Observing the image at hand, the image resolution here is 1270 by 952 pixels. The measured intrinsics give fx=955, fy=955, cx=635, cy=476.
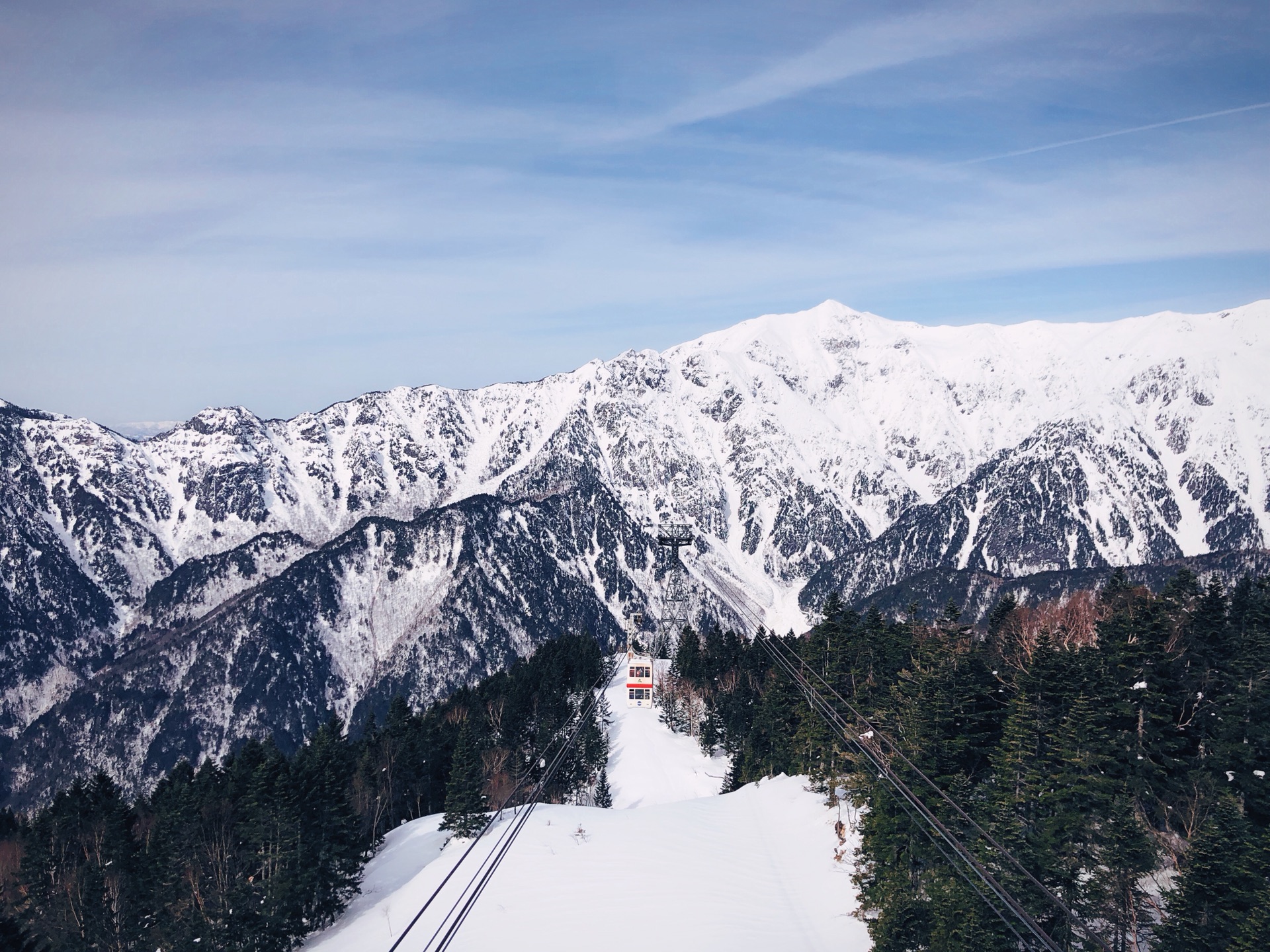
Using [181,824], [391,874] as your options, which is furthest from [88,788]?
[391,874]

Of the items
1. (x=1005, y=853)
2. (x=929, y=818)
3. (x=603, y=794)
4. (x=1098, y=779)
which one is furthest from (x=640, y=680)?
(x=1005, y=853)

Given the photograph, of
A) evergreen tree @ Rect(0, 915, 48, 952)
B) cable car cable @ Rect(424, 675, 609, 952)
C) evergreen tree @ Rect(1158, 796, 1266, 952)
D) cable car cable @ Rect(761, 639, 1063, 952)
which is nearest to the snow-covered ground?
cable car cable @ Rect(424, 675, 609, 952)

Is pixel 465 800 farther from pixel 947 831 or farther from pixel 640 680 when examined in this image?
pixel 640 680

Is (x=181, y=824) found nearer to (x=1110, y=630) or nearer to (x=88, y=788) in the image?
(x=88, y=788)

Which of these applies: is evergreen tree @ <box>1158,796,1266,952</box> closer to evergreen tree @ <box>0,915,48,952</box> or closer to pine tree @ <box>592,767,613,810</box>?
evergreen tree @ <box>0,915,48,952</box>

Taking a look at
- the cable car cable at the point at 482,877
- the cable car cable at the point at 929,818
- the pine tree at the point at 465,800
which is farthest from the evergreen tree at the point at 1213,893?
the pine tree at the point at 465,800
